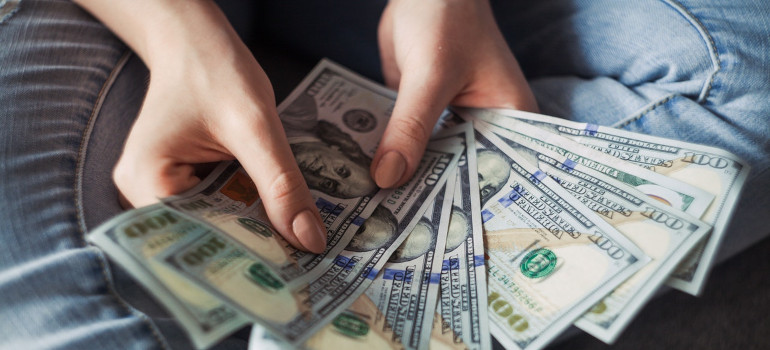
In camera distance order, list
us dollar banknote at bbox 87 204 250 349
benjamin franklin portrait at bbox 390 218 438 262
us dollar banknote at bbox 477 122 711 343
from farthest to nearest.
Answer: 1. benjamin franklin portrait at bbox 390 218 438 262
2. us dollar banknote at bbox 477 122 711 343
3. us dollar banknote at bbox 87 204 250 349

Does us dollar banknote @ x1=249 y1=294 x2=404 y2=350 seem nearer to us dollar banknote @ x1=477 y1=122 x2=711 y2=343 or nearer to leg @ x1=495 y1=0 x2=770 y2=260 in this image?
us dollar banknote @ x1=477 y1=122 x2=711 y2=343

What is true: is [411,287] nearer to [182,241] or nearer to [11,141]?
[182,241]

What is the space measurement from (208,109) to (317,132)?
245 millimetres

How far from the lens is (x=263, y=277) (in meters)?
0.56

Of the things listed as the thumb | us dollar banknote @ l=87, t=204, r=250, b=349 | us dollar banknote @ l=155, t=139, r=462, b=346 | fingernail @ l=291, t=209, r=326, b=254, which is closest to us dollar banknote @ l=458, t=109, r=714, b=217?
the thumb

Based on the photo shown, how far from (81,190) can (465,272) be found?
1.68 feet

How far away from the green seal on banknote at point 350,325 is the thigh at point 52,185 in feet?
0.62

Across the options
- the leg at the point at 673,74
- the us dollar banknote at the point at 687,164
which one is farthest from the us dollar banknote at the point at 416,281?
the leg at the point at 673,74

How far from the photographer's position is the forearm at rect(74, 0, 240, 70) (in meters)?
0.69

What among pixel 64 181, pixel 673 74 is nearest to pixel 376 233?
pixel 64 181

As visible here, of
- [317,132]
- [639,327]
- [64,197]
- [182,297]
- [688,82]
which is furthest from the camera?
[639,327]

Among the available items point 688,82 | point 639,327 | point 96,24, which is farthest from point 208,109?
point 639,327

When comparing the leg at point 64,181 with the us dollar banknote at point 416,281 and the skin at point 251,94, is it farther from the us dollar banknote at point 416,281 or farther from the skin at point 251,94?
the us dollar banknote at point 416,281

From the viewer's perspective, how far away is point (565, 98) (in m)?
0.86
